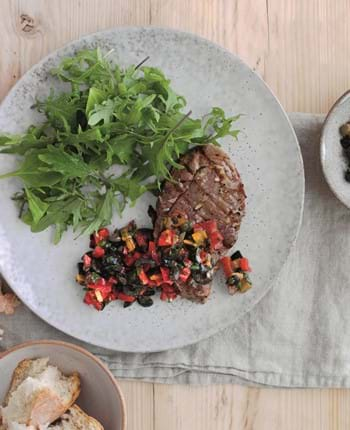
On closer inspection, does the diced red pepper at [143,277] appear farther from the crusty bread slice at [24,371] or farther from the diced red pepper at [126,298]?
the crusty bread slice at [24,371]

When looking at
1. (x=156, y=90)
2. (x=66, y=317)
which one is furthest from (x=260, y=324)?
(x=156, y=90)

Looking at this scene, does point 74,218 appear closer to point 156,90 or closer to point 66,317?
point 66,317

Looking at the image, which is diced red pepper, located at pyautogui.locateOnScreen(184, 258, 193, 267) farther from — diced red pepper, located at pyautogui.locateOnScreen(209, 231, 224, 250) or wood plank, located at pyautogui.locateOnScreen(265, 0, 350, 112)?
wood plank, located at pyautogui.locateOnScreen(265, 0, 350, 112)

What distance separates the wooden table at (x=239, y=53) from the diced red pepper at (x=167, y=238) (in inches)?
24.9

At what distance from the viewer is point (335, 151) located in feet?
8.92

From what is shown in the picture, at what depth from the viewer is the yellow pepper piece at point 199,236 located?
103 inches

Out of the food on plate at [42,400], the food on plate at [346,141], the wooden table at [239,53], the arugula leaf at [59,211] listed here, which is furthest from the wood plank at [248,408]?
the food on plate at [346,141]

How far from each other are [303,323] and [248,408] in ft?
1.41

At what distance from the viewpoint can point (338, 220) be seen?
284 centimetres

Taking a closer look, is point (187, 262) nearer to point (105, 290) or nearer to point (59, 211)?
point (105, 290)

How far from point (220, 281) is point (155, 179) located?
0.50m

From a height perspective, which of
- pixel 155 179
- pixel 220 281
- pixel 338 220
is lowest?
pixel 220 281

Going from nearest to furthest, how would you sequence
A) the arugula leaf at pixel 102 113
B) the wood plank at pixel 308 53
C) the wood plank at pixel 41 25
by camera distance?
the arugula leaf at pixel 102 113
the wood plank at pixel 41 25
the wood plank at pixel 308 53

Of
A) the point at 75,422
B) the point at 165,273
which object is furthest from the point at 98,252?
the point at 75,422
